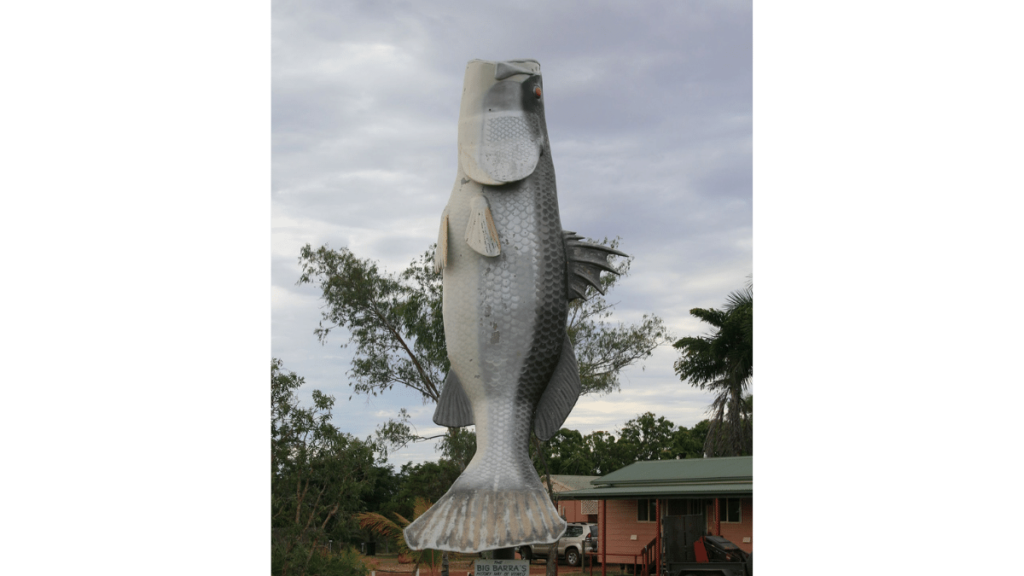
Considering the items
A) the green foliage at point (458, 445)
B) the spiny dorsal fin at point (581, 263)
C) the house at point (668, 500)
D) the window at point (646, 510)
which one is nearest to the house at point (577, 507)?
the house at point (668, 500)

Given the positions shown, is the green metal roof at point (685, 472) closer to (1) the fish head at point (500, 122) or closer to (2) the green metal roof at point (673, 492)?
(2) the green metal roof at point (673, 492)

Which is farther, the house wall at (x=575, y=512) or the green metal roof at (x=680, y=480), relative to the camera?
the house wall at (x=575, y=512)

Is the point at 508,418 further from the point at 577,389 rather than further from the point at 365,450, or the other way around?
the point at 365,450

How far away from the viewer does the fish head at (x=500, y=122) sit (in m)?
5.03

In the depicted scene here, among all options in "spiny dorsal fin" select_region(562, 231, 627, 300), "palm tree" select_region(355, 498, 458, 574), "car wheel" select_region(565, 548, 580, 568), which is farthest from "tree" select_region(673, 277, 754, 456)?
"spiny dorsal fin" select_region(562, 231, 627, 300)

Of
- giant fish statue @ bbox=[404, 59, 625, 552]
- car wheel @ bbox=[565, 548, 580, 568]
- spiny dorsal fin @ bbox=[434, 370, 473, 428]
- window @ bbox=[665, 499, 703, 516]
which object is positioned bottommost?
car wheel @ bbox=[565, 548, 580, 568]

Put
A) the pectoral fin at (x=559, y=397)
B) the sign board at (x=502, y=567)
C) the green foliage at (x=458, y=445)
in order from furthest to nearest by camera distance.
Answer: the green foliage at (x=458, y=445) < the pectoral fin at (x=559, y=397) < the sign board at (x=502, y=567)

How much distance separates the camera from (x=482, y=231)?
491cm

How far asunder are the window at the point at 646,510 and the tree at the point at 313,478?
9676 mm

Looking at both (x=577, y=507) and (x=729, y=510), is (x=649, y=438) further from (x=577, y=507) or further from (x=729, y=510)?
→ (x=729, y=510)

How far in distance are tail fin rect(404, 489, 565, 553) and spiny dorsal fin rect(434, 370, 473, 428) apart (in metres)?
0.67

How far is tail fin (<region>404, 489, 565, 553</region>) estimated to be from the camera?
4453 millimetres

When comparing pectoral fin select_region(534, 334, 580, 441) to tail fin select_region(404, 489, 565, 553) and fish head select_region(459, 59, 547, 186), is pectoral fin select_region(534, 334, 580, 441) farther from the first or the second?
fish head select_region(459, 59, 547, 186)

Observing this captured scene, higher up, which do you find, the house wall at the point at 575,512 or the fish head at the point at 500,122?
the fish head at the point at 500,122
